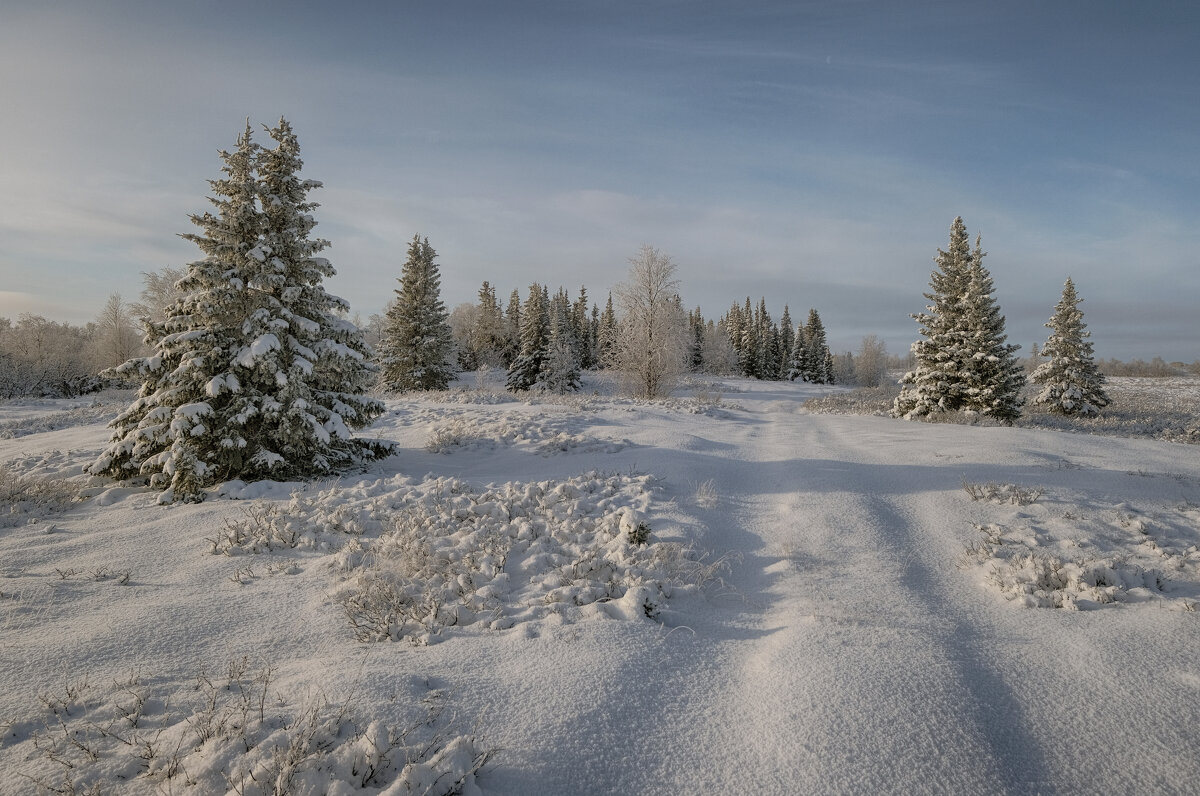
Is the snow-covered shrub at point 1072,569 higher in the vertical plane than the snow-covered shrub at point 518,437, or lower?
lower

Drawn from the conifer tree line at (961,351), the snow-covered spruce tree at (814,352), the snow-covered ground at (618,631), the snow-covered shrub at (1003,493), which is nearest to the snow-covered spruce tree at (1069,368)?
the conifer tree line at (961,351)

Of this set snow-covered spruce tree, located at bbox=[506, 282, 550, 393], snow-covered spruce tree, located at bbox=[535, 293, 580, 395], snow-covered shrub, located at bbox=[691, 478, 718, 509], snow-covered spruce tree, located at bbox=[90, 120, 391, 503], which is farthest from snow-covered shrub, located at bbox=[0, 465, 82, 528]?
snow-covered spruce tree, located at bbox=[506, 282, 550, 393]

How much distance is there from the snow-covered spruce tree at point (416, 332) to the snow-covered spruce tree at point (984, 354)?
3054 centimetres

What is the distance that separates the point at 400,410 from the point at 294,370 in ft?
24.6

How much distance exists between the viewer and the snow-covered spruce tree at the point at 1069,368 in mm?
28281

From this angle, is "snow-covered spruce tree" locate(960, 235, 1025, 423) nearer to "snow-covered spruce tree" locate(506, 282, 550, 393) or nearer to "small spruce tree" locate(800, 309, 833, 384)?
"snow-covered spruce tree" locate(506, 282, 550, 393)

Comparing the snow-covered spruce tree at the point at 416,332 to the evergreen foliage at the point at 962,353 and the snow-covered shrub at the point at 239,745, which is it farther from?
the snow-covered shrub at the point at 239,745

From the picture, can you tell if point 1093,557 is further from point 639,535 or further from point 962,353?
point 962,353

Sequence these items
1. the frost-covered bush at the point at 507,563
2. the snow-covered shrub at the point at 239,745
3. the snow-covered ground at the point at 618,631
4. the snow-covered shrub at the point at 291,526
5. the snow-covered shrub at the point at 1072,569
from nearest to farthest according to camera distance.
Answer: the snow-covered shrub at the point at 239,745, the snow-covered ground at the point at 618,631, the frost-covered bush at the point at 507,563, the snow-covered shrub at the point at 1072,569, the snow-covered shrub at the point at 291,526

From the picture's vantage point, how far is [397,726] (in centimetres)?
295

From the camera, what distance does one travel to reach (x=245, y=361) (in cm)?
865

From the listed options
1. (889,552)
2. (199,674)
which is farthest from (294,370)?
(889,552)

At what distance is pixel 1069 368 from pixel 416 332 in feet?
129

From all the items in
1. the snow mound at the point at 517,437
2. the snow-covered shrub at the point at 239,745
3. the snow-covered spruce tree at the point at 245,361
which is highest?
the snow-covered spruce tree at the point at 245,361
